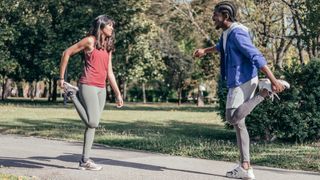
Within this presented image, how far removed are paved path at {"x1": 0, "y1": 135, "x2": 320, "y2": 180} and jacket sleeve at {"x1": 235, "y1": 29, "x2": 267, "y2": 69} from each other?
4.80 feet

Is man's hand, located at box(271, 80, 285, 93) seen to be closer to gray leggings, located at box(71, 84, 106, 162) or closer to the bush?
gray leggings, located at box(71, 84, 106, 162)

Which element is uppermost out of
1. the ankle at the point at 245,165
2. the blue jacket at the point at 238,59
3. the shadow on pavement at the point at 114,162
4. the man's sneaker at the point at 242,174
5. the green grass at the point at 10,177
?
the blue jacket at the point at 238,59

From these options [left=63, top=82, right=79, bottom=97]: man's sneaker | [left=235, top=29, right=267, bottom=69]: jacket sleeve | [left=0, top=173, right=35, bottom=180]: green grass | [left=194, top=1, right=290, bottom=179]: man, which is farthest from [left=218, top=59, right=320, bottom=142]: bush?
[left=0, top=173, right=35, bottom=180]: green grass

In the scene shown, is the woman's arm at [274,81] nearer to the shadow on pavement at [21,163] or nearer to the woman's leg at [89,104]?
the woman's leg at [89,104]

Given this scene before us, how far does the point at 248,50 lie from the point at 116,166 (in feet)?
8.18

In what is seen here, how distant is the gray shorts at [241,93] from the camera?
6492 millimetres

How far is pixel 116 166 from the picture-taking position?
7.39 meters

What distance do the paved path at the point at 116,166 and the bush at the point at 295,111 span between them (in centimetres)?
310

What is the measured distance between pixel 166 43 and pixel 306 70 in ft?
104

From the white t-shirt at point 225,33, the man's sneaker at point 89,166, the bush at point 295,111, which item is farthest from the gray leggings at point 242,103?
the bush at point 295,111

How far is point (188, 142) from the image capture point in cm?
1058

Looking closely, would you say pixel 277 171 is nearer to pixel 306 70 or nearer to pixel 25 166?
pixel 25 166

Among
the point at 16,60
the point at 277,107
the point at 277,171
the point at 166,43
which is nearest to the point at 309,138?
the point at 277,107

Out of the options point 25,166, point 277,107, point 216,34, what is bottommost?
point 25,166
